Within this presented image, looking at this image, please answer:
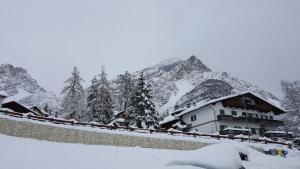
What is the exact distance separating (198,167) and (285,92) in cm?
7419

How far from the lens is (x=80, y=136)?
95.0ft

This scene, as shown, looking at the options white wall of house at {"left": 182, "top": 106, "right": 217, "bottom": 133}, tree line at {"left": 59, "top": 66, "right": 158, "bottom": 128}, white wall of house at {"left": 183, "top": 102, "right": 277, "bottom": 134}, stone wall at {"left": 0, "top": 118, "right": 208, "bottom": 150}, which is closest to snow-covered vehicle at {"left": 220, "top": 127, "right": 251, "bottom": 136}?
white wall of house at {"left": 183, "top": 102, "right": 277, "bottom": 134}

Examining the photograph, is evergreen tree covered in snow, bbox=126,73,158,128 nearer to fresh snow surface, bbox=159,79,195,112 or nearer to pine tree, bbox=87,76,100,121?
pine tree, bbox=87,76,100,121

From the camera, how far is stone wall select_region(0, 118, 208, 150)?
26219mm

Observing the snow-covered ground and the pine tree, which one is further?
the pine tree

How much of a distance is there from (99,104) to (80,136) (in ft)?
77.4

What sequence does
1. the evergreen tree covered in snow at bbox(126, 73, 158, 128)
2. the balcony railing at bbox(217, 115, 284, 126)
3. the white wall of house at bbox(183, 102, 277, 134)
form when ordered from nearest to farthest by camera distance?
the evergreen tree covered in snow at bbox(126, 73, 158, 128)
the balcony railing at bbox(217, 115, 284, 126)
the white wall of house at bbox(183, 102, 277, 134)

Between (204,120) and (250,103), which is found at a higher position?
(250,103)

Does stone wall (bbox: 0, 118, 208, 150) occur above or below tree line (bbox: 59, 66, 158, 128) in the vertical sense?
below

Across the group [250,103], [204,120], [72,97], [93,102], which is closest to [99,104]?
[93,102]

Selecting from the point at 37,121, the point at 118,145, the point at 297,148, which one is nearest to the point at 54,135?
the point at 37,121

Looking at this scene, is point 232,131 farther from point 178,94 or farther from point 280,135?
point 178,94

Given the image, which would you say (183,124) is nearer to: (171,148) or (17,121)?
(171,148)

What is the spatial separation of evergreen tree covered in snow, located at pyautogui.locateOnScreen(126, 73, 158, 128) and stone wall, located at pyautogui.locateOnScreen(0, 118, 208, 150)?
13711mm
